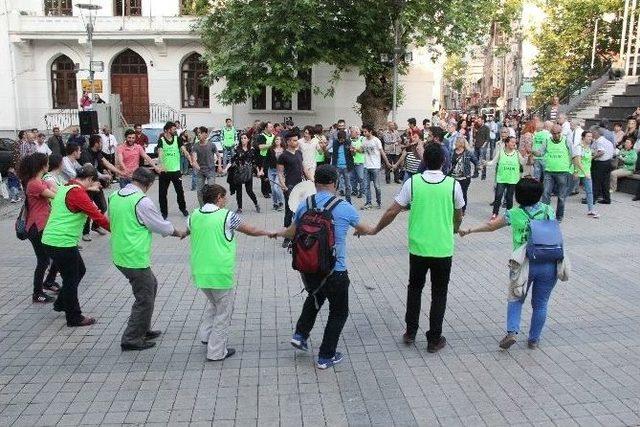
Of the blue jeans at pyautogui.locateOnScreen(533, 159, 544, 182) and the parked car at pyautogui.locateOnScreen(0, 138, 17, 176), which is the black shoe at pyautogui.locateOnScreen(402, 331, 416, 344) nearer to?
the blue jeans at pyautogui.locateOnScreen(533, 159, 544, 182)

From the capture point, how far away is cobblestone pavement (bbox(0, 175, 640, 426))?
432 centimetres

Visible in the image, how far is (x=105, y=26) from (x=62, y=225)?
23.9 m

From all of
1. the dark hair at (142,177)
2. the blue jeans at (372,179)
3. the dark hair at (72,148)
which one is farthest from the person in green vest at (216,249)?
the blue jeans at (372,179)

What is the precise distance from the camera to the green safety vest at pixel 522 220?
518 centimetres

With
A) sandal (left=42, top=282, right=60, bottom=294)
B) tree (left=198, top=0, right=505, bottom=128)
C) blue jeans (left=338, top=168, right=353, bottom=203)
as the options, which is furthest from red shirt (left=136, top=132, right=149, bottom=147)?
sandal (left=42, top=282, right=60, bottom=294)

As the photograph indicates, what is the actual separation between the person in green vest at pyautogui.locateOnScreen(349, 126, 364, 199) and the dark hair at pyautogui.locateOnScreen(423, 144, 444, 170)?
7775 millimetres

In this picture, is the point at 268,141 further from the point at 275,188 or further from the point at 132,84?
the point at 132,84

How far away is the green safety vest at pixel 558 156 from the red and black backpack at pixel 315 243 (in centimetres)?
748

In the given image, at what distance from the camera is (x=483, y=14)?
807 inches

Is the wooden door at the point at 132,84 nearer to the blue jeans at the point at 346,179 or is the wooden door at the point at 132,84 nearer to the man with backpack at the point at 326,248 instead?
the blue jeans at the point at 346,179

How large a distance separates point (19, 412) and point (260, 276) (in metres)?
3.79

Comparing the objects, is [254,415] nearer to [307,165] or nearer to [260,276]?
[260,276]

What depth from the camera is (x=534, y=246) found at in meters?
5.08

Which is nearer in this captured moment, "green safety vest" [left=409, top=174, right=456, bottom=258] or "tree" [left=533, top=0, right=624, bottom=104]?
"green safety vest" [left=409, top=174, right=456, bottom=258]
